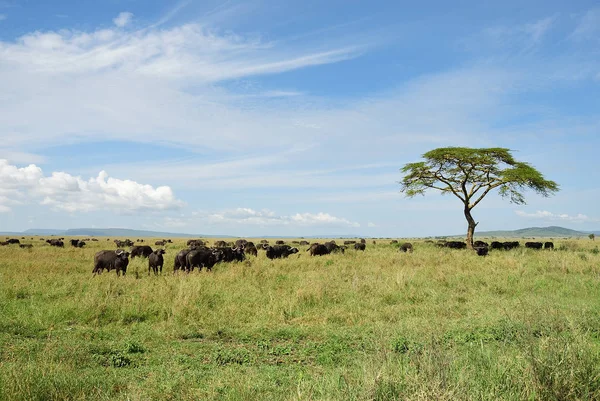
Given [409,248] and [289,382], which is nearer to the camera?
[289,382]

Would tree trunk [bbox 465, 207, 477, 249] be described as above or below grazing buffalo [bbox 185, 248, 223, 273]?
above

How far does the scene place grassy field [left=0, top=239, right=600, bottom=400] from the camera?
16.3 ft

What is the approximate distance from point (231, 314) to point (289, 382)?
4.73 m

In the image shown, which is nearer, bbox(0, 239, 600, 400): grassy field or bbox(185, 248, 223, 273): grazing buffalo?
bbox(0, 239, 600, 400): grassy field

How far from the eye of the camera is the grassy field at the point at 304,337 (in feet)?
16.3

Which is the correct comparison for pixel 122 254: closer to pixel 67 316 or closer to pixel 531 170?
pixel 67 316

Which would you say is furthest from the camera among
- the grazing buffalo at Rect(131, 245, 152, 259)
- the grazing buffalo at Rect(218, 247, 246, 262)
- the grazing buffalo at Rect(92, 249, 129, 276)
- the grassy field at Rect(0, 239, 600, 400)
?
the grazing buffalo at Rect(131, 245, 152, 259)

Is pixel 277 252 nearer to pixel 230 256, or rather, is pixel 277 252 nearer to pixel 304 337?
pixel 230 256

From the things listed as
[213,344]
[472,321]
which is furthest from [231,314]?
[472,321]

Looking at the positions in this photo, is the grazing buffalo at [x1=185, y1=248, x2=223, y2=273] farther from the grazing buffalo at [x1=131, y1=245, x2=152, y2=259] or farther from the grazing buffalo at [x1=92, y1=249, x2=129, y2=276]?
the grazing buffalo at [x1=131, y1=245, x2=152, y2=259]

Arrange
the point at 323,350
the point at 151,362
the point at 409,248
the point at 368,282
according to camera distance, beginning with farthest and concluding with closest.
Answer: the point at 409,248, the point at 368,282, the point at 323,350, the point at 151,362

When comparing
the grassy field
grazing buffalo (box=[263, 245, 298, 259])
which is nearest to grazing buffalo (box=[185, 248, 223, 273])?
the grassy field

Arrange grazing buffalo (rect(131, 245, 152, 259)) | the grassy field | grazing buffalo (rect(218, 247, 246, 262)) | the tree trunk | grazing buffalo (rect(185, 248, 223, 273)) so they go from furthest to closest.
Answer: the tree trunk
grazing buffalo (rect(131, 245, 152, 259))
grazing buffalo (rect(218, 247, 246, 262))
grazing buffalo (rect(185, 248, 223, 273))
the grassy field

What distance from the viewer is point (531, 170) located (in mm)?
33531
